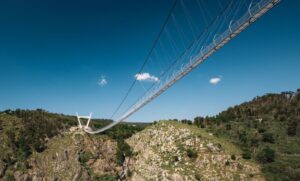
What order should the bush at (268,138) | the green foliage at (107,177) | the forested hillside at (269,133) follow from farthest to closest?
the green foliage at (107,177) < the bush at (268,138) < the forested hillside at (269,133)

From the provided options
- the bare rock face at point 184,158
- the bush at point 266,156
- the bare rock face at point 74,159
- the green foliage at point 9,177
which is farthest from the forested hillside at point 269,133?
the green foliage at point 9,177

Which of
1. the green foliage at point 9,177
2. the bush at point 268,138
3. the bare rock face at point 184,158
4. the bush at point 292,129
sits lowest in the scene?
the green foliage at point 9,177

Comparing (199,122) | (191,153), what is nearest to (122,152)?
(191,153)

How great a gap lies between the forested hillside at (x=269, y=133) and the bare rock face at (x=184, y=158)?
412 cm

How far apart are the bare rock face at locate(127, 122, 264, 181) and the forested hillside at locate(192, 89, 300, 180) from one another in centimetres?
412

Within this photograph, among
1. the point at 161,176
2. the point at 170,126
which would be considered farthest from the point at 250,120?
the point at 161,176

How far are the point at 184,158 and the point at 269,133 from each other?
84.6 feet

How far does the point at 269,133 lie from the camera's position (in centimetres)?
8756

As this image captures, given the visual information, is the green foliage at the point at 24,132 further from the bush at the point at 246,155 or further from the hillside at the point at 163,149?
the bush at the point at 246,155

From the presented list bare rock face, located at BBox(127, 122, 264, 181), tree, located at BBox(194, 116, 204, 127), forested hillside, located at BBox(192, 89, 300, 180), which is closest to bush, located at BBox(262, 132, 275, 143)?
forested hillside, located at BBox(192, 89, 300, 180)

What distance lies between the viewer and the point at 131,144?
9881 centimetres

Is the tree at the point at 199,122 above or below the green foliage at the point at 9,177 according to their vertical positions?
above

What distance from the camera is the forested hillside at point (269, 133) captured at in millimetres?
69988

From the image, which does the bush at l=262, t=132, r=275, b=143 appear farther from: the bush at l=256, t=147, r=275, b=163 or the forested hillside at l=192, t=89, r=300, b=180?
the bush at l=256, t=147, r=275, b=163
